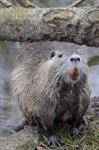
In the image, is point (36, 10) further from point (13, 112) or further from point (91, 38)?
point (13, 112)

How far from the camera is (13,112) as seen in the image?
7.19 m

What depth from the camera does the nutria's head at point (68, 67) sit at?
4164 millimetres

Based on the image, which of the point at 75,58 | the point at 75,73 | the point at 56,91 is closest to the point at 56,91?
the point at 56,91

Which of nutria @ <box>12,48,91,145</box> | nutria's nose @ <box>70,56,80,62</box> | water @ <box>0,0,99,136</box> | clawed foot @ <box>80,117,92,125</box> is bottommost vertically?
water @ <box>0,0,99,136</box>

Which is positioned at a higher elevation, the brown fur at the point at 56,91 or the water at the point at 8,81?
the brown fur at the point at 56,91

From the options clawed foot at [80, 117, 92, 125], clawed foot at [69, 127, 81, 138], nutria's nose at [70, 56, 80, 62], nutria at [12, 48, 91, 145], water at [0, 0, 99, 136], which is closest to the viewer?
nutria's nose at [70, 56, 80, 62]

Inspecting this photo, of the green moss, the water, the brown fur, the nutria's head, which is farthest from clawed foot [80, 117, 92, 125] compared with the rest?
the water

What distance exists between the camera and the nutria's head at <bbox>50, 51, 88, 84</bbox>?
4164 mm

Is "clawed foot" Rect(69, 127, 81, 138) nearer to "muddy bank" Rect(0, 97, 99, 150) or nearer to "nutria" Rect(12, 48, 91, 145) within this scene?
"nutria" Rect(12, 48, 91, 145)

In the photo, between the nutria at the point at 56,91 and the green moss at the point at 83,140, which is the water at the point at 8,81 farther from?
the green moss at the point at 83,140

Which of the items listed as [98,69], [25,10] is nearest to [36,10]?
[25,10]

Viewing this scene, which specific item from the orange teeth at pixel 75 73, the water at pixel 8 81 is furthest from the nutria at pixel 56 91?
the water at pixel 8 81

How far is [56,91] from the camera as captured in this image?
14.8 feet

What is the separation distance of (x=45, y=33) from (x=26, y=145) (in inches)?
64.2
